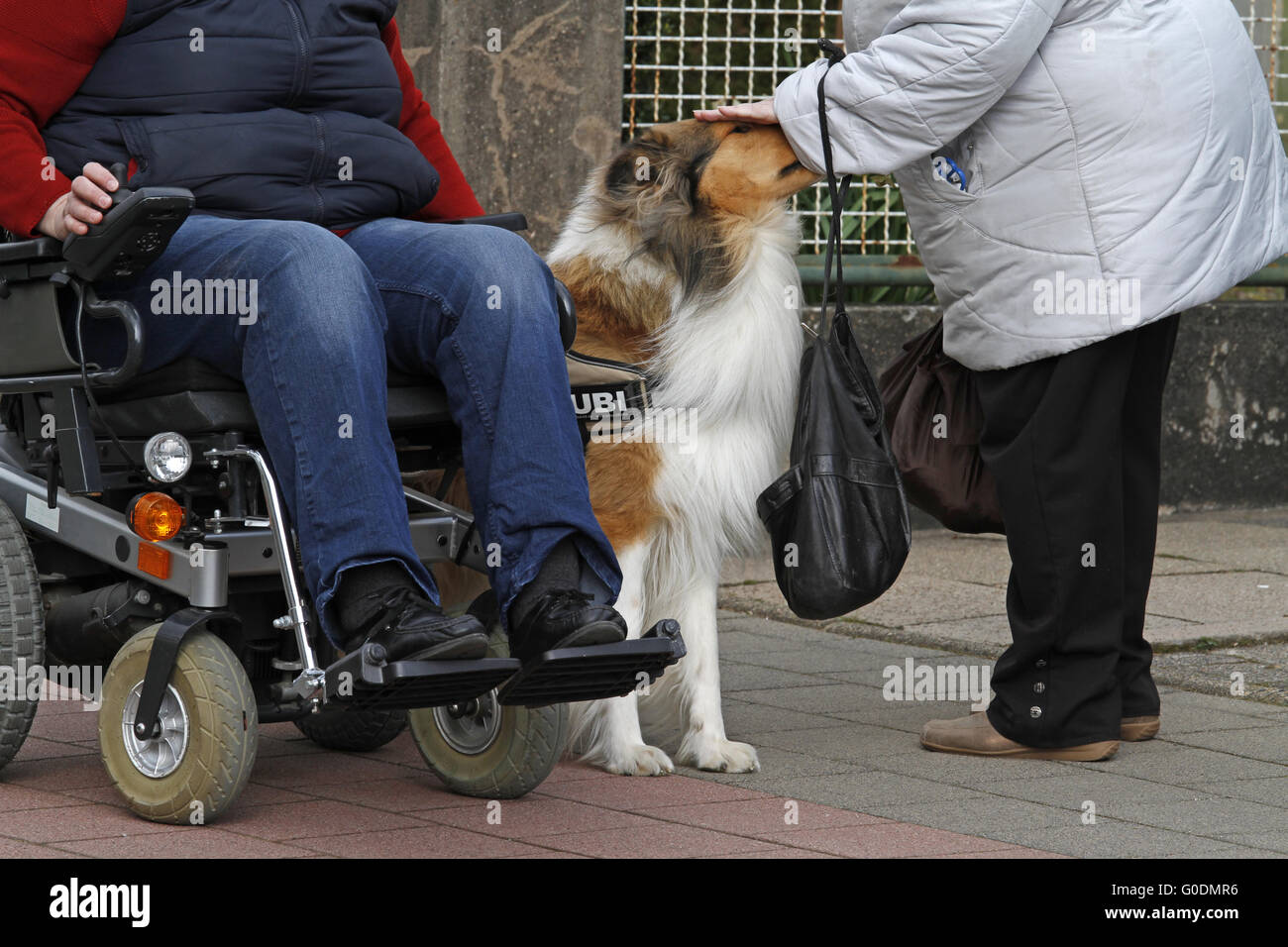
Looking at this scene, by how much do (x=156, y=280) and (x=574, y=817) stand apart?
1281 mm

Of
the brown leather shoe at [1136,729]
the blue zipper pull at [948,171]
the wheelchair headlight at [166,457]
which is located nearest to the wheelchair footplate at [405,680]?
the wheelchair headlight at [166,457]

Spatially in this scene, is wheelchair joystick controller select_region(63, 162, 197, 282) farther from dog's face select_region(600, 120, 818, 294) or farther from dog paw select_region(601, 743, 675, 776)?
dog paw select_region(601, 743, 675, 776)

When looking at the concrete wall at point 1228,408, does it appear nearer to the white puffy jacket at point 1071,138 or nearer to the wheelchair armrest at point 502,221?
the white puffy jacket at point 1071,138

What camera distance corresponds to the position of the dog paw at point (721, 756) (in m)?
3.91

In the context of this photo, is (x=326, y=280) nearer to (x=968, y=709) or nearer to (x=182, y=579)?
(x=182, y=579)

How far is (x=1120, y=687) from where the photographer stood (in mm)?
4121

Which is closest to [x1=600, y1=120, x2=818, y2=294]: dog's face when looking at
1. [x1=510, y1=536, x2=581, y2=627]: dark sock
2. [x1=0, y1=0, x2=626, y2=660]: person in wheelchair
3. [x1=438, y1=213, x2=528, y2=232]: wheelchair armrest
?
[x1=438, y1=213, x2=528, y2=232]: wheelchair armrest

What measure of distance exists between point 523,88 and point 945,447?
2.77m

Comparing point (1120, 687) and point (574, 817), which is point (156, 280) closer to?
point (574, 817)

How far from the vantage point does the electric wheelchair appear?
3178mm

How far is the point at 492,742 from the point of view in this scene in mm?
3553
